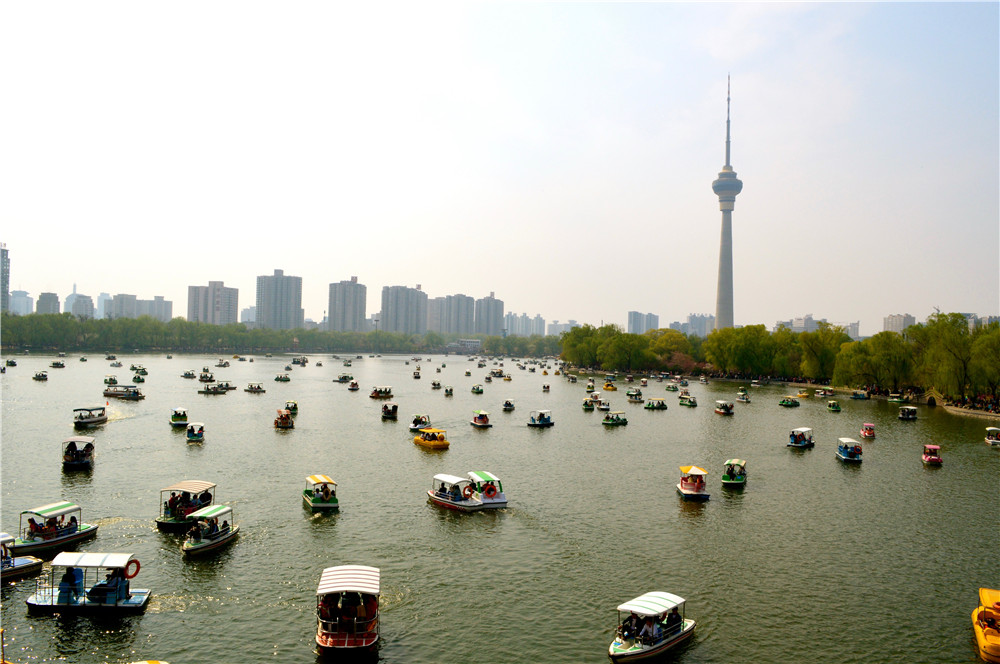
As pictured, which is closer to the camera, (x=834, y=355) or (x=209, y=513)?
(x=209, y=513)

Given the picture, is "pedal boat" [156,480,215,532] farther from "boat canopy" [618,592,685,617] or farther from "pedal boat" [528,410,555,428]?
"pedal boat" [528,410,555,428]

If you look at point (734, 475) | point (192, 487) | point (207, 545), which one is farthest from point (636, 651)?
point (734, 475)

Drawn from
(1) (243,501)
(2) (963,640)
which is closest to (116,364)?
(1) (243,501)

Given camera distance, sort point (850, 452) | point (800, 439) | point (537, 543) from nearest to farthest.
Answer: point (537, 543), point (850, 452), point (800, 439)

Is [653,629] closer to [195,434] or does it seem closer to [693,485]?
[693,485]

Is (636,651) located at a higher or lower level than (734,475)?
lower

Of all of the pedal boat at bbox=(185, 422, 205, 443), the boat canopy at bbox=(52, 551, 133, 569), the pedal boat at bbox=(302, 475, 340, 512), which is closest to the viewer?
the boat canopy at bbox=(52, 551, 133, 569)

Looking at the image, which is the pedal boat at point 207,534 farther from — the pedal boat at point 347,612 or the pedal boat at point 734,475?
the pedal boat at point 734,475

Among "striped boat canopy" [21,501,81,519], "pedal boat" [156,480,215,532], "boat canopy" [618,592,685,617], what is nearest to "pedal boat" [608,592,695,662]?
"boat canopy" [618,592,685,617]
